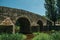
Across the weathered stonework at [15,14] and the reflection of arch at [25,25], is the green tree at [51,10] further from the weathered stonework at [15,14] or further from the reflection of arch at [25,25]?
the reflection of arch at [25,25]

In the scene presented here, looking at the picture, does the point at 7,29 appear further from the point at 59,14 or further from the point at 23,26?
the point at 59,14

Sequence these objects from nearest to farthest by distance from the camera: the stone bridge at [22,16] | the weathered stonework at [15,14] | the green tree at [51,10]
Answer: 1. the weathered stonework at [15,14]
2. the stone bridge at [22,16]
3. the green tree at [51,10]

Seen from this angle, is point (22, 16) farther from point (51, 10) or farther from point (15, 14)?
point (51, 10)

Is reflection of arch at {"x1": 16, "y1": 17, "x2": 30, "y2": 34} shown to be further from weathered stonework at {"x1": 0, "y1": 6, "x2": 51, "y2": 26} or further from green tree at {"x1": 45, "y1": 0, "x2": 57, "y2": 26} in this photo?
green tree at {"x1": 45, "y1": 0, "x2": 57, "y2": 26}

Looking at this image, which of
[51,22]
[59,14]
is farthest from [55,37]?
[59,14]

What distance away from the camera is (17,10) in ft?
81.2

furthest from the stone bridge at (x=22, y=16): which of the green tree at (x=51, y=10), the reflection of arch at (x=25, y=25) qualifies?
the green tree at (x=51, y=10)

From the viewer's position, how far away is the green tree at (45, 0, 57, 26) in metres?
38.2

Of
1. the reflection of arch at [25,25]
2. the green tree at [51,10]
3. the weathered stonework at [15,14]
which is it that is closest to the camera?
the weathered stonework at [15,14]

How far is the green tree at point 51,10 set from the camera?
125ft

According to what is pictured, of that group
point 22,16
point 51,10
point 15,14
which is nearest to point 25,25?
point 22,16

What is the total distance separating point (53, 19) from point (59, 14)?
3528 mm

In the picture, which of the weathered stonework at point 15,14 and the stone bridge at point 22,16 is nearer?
the weathered stonework at point 15,14

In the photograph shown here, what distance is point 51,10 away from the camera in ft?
127
